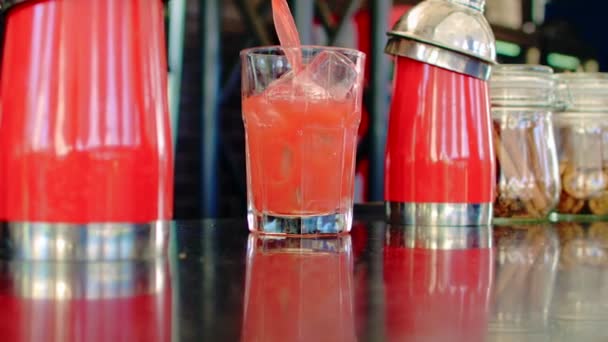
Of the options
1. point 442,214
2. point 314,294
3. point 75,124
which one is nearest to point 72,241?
point 75,124

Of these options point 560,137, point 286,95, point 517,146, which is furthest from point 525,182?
point 286,95

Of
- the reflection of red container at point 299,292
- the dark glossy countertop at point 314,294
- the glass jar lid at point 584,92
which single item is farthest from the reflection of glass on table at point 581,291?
the glass jar lid at point 584,92

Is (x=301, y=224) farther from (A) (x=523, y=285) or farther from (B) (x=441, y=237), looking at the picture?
(A) (x=523, y=285)

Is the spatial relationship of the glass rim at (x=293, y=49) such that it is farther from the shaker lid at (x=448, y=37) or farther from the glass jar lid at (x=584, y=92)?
the glass jar lid at (x=584, y=92)

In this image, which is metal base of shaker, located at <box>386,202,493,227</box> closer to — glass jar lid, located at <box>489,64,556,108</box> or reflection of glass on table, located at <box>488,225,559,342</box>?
reflection of glass on table, located at <box>488,225,559,342</box>

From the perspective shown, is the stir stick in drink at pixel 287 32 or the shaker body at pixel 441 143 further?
the shaker body at pixel 441 143

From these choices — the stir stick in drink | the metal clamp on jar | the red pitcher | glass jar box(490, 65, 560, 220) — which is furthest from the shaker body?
the red pitcher

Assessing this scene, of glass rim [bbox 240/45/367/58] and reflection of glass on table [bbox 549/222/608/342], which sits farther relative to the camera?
glass rim [bbox 240/45/367/58]
